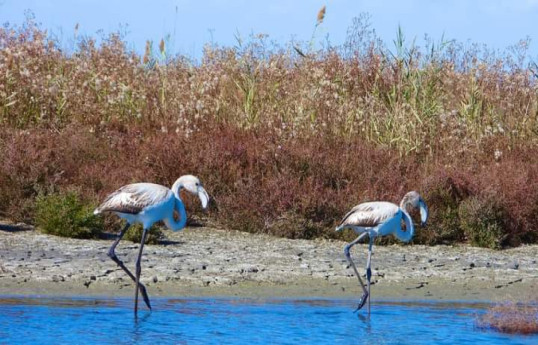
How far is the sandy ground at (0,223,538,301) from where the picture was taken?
10812mm

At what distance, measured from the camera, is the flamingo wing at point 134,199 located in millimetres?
9789

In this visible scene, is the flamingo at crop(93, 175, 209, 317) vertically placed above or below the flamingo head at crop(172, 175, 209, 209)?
below

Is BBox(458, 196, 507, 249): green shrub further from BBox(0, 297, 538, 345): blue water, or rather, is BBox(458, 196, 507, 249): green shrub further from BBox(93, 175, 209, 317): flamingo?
BBox(93, 175, 209, 317): flamingo

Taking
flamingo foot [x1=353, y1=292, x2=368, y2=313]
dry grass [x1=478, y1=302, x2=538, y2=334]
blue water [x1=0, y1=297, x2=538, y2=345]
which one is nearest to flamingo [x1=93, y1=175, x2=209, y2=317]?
blue water [x1=0, y1=297, x2=538, y2=345]

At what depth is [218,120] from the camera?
644 inches

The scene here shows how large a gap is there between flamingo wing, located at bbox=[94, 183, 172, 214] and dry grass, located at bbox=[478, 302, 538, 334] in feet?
10.7

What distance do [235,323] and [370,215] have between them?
2.10 meters

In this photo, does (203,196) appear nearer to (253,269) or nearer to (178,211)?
A: (178,211)

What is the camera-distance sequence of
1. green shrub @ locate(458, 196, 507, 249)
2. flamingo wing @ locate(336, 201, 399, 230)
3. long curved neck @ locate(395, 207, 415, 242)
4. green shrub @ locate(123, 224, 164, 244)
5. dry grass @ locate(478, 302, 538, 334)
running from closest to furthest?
dry grass @ locate(478, 302, 538, 334), flamingo wing @ locate(336, 201, 399, 230), long curved neck @ locate(395, 207, 415, 242), green shrub @ locate(123, 224, 164, 244), green shrub @ locate(458, 196, 507, 249)

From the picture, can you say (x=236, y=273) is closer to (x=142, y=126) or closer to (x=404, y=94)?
(x=142, y=126)

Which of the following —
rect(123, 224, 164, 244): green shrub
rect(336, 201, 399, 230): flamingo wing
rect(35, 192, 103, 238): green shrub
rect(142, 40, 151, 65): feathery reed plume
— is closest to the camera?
rect(336, 201, 399, 230): flamingo wing

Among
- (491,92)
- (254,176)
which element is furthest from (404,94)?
(254,176)

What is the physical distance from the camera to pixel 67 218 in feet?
40.8

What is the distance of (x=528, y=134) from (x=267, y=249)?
20.2 ft
